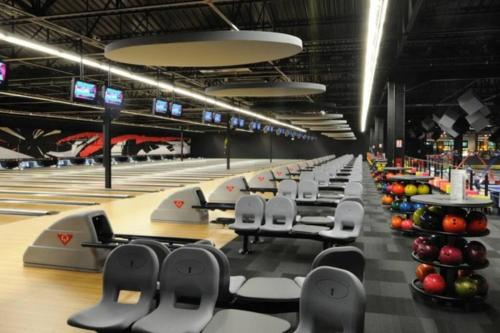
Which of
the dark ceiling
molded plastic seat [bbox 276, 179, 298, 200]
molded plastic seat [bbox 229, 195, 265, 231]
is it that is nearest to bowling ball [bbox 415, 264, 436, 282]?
molded plastic seat [bbox 229, 195, 265, 231]

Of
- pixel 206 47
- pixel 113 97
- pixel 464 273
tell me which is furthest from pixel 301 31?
pixel 464 273

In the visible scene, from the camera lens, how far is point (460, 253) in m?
3.95

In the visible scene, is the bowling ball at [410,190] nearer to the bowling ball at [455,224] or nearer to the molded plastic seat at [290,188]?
the molded plastic seat at [290,188]

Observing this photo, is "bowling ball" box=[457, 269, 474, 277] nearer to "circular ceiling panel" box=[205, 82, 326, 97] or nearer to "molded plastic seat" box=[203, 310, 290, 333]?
"molded plastic seat" box=[203, 310, 290, 333]

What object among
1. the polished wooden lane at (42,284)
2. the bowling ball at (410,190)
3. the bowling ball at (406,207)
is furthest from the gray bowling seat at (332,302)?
the bowling ball at (410,190)

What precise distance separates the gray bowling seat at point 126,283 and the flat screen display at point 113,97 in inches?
300

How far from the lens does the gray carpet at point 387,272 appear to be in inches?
138

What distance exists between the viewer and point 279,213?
582 centimetres

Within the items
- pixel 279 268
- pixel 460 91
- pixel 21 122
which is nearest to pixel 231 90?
pixel 279 268

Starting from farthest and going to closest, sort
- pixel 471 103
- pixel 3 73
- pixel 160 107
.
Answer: pixel 160 107, pixel 471 103, pixel 3 73

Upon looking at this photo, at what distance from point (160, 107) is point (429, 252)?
9.47 metres

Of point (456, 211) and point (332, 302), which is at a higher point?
point (456, 211)

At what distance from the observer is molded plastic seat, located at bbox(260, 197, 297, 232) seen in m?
5.72

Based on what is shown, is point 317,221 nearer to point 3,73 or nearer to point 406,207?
point 406,207
